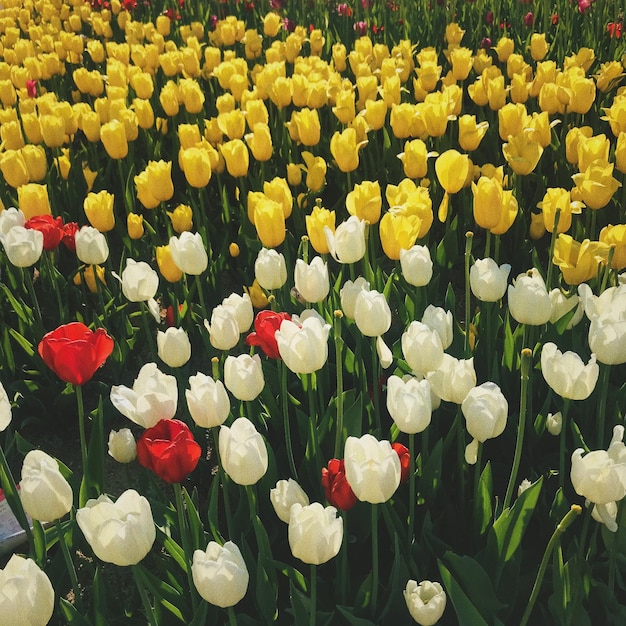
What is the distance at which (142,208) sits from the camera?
3941mm

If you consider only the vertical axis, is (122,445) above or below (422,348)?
below

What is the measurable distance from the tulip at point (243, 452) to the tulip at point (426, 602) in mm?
352

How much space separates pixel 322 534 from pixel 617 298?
33.7 inches

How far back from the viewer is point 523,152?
9.00 feet

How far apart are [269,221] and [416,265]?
0.63 metres

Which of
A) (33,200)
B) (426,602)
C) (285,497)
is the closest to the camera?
(426,602)

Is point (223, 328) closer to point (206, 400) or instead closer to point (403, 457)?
point (206, 400)

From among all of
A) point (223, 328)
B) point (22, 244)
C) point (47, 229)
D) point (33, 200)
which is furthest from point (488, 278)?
point (33, 200)

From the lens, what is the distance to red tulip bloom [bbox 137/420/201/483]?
4.76 ft

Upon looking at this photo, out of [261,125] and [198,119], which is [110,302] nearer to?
[261,125]

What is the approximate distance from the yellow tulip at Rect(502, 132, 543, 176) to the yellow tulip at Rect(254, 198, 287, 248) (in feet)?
2.93

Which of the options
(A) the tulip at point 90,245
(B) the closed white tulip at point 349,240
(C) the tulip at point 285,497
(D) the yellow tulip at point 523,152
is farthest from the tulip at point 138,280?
(D) the yellow tulip at point 523,152

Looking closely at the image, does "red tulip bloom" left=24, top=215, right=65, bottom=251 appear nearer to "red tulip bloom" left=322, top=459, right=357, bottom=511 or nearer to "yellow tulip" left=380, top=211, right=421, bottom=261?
"yellow tulip" left=380, top=211, right=421, bottom=261

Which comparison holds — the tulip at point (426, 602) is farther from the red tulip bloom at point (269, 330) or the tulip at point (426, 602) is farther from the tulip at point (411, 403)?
the red tulip bloom at point (269, 330)
